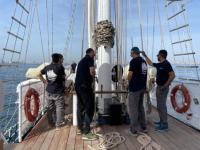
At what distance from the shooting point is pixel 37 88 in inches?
267

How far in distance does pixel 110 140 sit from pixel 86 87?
1.07 m

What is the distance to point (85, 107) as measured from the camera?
578 cm

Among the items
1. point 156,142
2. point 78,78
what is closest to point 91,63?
point 78,78

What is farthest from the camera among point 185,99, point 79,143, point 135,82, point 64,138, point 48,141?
point 185,99

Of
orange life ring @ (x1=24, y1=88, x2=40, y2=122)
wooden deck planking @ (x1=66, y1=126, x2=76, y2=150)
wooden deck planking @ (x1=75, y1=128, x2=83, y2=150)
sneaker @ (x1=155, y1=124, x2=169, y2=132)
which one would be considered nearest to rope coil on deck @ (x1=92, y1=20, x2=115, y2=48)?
orange life ring @ (x1=24, y1=88, x2=40, y2=122)

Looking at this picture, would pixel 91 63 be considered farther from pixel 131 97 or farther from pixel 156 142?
pixel 156 142

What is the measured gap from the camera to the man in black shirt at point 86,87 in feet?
18.7

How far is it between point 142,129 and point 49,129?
1909mm

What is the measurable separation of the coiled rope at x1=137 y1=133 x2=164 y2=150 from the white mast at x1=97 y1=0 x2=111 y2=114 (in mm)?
1380

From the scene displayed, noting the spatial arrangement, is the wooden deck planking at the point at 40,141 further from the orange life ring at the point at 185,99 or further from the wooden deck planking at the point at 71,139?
the orange life ring at the point at 185,99

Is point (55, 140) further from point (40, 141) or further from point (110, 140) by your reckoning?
point (110, 140)

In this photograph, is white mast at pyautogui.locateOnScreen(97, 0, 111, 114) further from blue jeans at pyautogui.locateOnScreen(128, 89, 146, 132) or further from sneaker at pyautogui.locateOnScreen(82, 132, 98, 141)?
sneaker at pyautogui.locateOnScreen(82, 132, 98, 141)

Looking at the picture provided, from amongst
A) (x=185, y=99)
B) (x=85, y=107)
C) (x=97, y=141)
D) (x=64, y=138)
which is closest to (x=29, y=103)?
(x=64, y=138)

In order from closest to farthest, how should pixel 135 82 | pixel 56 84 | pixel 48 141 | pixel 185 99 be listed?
pixel 48 141, pixel 135 82, pixel 56 84, pixel 185 99
